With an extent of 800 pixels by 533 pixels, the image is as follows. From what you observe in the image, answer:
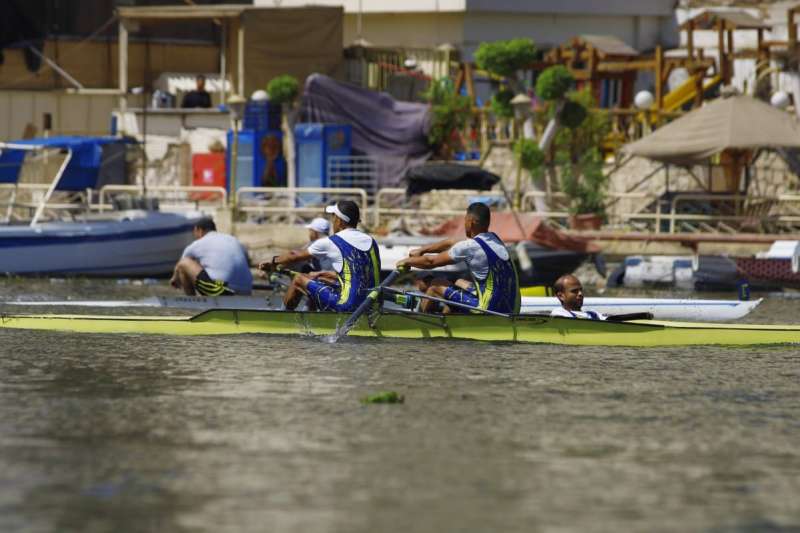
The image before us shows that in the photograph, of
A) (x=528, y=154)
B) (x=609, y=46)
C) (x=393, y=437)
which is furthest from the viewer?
(x=609, y=46)

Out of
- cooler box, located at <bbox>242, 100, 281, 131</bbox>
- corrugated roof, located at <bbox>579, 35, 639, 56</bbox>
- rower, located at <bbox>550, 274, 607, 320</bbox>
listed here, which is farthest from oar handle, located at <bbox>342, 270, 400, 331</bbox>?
corrugated roof, located at <bbox>579, 35, 639, 56</bbox>

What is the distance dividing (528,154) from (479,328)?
16.6m

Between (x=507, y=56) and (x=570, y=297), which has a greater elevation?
(x=507, y=56)

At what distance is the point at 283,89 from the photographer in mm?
37344

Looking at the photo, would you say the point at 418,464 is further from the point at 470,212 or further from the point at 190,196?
the point at 190,196

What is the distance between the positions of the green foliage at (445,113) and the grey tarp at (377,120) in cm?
22

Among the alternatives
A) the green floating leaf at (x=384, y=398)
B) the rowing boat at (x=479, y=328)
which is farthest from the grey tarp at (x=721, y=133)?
the green floating leaf at (x=384, y=398)

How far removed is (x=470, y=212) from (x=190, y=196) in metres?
20.6

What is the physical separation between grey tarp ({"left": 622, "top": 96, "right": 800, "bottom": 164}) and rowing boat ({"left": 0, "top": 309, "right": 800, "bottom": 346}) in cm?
1429

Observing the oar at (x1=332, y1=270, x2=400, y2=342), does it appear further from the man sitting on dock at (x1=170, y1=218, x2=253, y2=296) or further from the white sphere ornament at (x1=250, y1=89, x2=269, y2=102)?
the white sphere ornament at (x1=250, y1=89, x2=269, y2=102)

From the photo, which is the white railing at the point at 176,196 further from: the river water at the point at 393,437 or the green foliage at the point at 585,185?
the river water at the point at 393,437

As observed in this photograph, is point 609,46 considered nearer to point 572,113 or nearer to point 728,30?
point 728,30

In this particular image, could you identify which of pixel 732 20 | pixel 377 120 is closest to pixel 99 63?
pixel 377 120

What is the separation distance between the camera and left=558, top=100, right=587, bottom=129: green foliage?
3466cm
